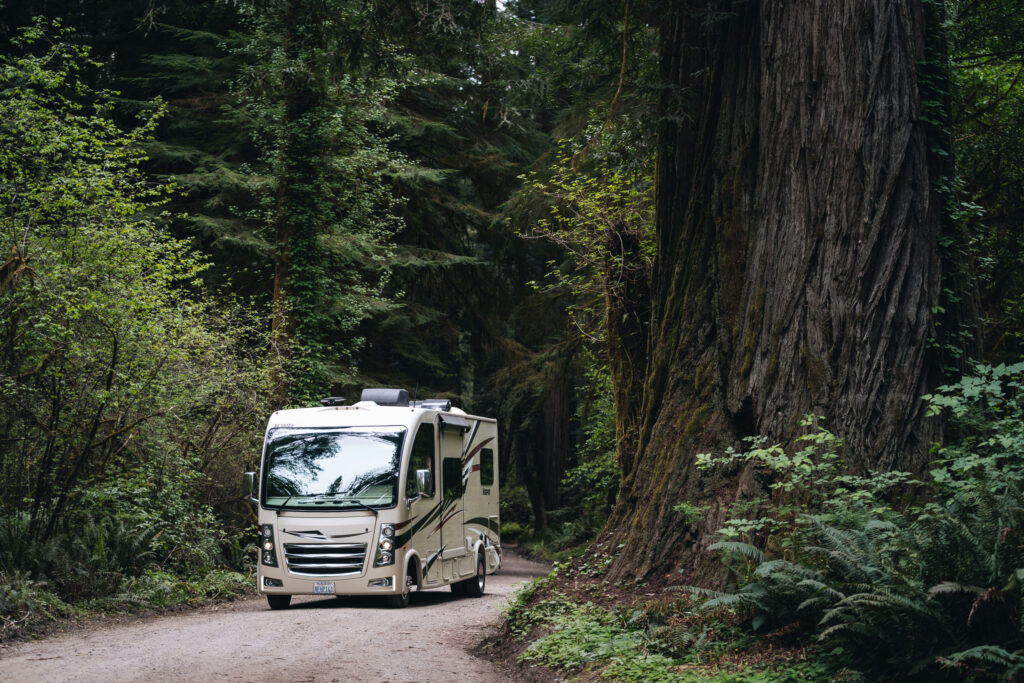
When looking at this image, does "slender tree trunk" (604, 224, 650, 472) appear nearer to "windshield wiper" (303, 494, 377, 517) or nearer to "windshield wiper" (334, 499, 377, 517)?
"windshield wiper" (334, 499, 377, 517)

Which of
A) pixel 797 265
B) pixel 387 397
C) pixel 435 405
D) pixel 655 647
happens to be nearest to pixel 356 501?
pixel 387 397

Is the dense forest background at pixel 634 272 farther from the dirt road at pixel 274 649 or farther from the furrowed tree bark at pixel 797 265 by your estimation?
the dirt road at pixel 274 649

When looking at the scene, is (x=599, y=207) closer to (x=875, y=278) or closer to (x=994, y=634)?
(x=875, y=278)

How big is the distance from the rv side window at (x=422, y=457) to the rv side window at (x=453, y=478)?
1.80ft

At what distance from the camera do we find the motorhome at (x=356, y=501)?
44.7 ft

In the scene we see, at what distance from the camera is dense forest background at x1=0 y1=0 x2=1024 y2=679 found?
829 centimetres

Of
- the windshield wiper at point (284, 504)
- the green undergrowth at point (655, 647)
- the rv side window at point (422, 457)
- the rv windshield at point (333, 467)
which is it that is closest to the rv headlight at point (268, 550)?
the windshield wiper at point (284, 504)

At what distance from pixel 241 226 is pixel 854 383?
19710mm

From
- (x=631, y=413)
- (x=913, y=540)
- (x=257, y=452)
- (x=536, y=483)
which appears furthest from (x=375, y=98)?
(x=913, y=540)

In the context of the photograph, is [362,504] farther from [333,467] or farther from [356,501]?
[333,467]

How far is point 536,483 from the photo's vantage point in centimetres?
3681

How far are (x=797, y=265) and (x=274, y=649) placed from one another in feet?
20.1

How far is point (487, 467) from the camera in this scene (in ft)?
60.4

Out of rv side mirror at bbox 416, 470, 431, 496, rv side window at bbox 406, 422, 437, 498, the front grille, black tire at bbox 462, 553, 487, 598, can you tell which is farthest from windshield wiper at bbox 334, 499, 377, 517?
black tire at bbox 462, 553, 487, 598
